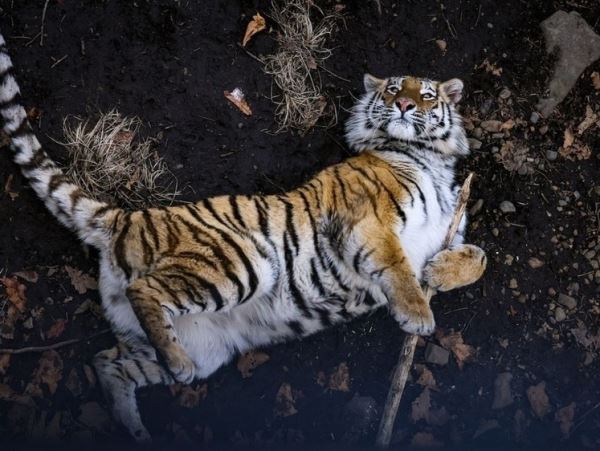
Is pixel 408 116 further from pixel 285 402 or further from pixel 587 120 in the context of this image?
pixel 285 402

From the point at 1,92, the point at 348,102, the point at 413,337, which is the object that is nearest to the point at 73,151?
the point at 1,92

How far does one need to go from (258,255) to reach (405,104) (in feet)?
4.69

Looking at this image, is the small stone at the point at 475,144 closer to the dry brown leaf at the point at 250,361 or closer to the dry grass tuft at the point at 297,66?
the dry grass tuft at the point at 297,66

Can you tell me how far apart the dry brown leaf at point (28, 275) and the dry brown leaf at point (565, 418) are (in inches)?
143

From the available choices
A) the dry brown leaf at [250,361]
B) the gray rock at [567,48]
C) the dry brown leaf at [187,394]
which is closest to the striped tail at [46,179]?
the dry brown leaf at [187,394]

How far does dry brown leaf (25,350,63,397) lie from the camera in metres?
4.45

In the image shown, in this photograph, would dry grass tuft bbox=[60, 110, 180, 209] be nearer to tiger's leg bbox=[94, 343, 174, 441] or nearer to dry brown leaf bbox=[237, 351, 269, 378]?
tiger's leg bbox=[94, 343, 174, 441]

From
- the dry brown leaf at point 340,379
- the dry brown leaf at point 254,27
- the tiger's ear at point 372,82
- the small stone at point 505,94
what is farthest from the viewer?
the small stone at point 505,94

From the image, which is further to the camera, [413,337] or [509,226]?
[509,226]

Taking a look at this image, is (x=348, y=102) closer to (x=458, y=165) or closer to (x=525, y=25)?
(x=458, y=165)

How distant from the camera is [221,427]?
4676 mm

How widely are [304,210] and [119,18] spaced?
1.90 meters

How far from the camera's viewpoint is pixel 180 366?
4129 millimetres

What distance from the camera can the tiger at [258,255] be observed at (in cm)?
427
